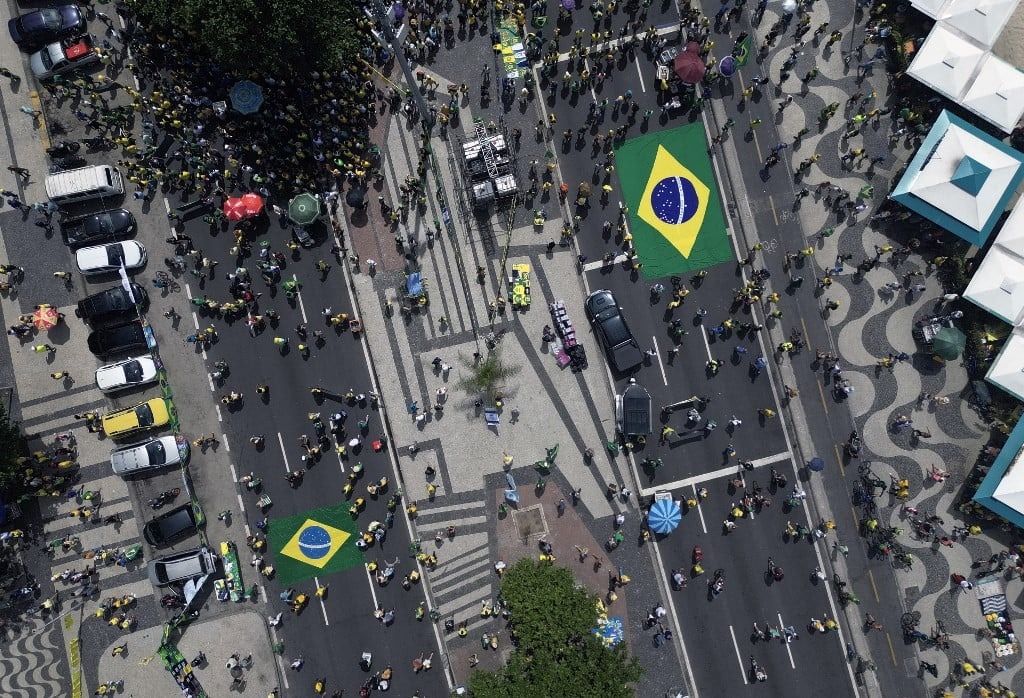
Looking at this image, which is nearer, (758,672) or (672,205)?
(758,672)

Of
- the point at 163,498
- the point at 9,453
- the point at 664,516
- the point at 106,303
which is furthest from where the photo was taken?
the point at 163,498

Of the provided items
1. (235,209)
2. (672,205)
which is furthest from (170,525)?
(672,205)

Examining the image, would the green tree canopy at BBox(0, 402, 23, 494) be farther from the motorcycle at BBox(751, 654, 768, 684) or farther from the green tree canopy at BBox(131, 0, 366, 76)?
the motorcycle at BBox(751, 654, 768, 684)

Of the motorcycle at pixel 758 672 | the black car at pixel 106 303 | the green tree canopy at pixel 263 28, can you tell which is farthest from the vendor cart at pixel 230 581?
the motorcycle at pixel 758 672

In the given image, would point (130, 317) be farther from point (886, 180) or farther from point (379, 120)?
point (886, 180)

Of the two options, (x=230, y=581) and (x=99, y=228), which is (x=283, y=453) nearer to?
(x=230, y=581)

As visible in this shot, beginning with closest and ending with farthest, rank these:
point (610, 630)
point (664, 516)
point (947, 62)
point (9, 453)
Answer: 1. point (9, 453)
2. point (947, 62)
3. point (664, 516)
4. point (610, 630)
